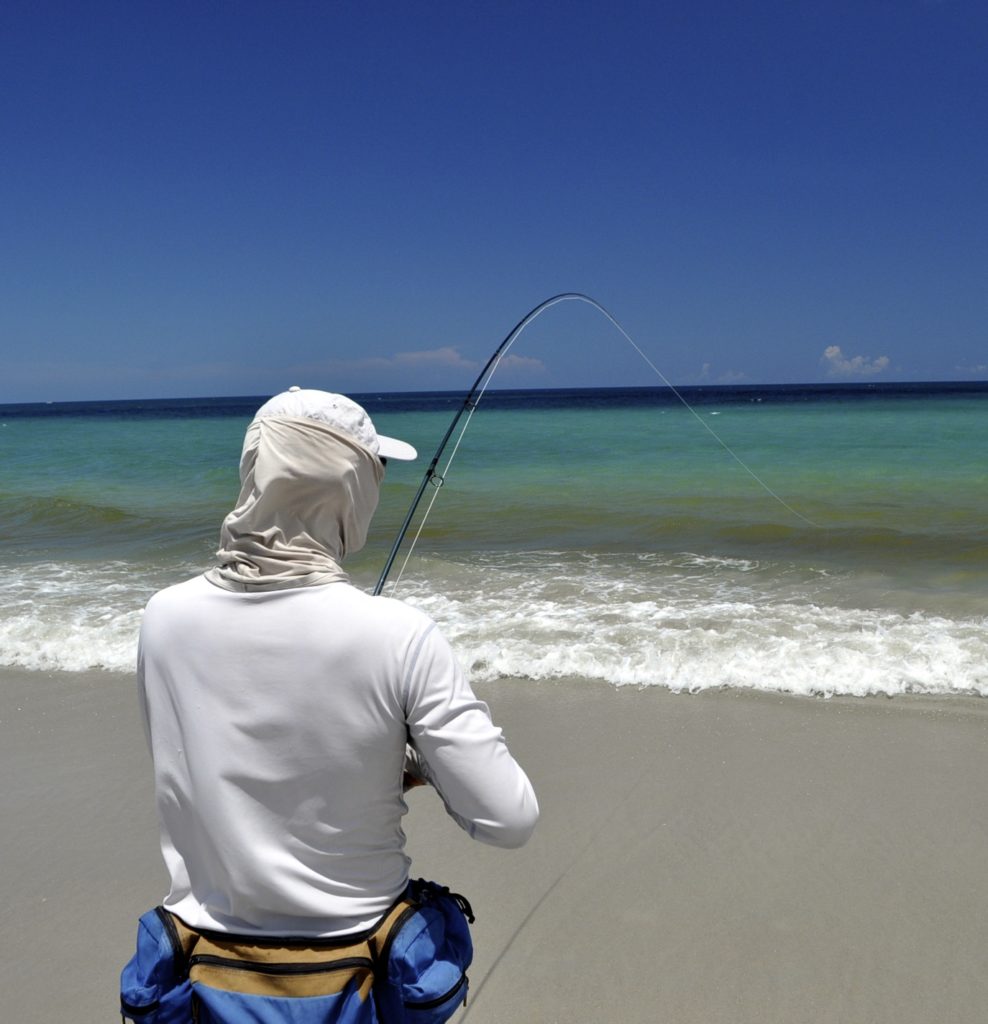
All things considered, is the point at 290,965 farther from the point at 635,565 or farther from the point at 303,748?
the point at 635,565

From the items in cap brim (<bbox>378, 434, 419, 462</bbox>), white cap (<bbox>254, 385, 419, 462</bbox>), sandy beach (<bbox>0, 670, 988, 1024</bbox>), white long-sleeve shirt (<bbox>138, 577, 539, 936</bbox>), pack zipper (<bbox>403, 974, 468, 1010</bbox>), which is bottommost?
sandy beach (<bbox>0, 670, 988, 1024</bbox>)

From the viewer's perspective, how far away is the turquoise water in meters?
5.69

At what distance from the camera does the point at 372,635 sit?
120 centimetres

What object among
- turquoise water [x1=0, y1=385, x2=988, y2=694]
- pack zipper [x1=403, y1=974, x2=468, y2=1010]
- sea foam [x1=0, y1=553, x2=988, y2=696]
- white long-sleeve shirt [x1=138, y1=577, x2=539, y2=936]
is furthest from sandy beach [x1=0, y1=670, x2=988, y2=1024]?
white long-sleeve shirt [x1=138, y1=577, x2=539, y2=936]

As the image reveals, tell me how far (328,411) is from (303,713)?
44 centimetres

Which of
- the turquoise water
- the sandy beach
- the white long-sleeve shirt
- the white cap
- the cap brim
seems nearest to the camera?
the white long-sleeve shirt

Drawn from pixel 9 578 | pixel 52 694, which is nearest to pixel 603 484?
pixel 9 578

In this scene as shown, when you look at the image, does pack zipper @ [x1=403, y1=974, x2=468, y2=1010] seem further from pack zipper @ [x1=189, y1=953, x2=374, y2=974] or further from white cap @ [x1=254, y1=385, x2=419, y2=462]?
white cap @ [x1=254, y1=385, x2=419, y2=462]

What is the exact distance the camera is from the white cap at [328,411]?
52.1 inches

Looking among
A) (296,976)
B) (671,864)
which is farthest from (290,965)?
(671,864)

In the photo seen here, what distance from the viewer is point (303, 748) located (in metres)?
1.27

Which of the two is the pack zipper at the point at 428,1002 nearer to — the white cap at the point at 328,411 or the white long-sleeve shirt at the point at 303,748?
the white long-sleeve shirt at the point at 303,748

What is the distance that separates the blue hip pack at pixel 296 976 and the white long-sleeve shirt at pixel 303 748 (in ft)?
0.09

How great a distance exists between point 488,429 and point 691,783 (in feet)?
115
